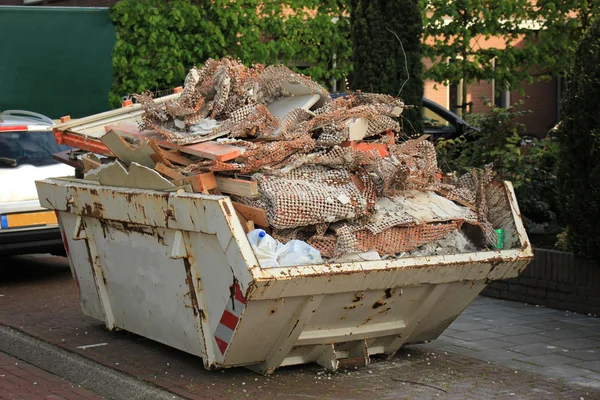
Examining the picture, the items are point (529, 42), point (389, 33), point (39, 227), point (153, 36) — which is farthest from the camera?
point (529, 42)

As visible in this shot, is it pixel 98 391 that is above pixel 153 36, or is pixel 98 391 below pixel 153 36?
below

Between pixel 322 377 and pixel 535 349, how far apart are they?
5.50 feet

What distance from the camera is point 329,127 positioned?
5559 mm

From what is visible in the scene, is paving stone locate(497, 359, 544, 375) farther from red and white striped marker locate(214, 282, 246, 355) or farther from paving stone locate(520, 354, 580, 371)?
red and white striped marker locate(214, 282, 246, 355)

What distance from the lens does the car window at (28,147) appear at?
29.0 ft

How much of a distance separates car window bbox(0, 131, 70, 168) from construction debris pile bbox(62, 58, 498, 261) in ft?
10.0

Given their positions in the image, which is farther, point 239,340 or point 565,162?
point 565,162

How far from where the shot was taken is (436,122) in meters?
13.1

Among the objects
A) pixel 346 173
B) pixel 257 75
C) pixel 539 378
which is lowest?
pixel 539 378

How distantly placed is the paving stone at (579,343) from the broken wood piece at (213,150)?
2770mm

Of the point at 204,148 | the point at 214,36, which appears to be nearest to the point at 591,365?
the point at 204,148

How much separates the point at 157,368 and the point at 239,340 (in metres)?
0.89

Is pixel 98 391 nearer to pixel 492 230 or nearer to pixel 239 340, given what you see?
pixel 239 340

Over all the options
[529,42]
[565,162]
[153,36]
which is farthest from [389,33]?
[529,42]
